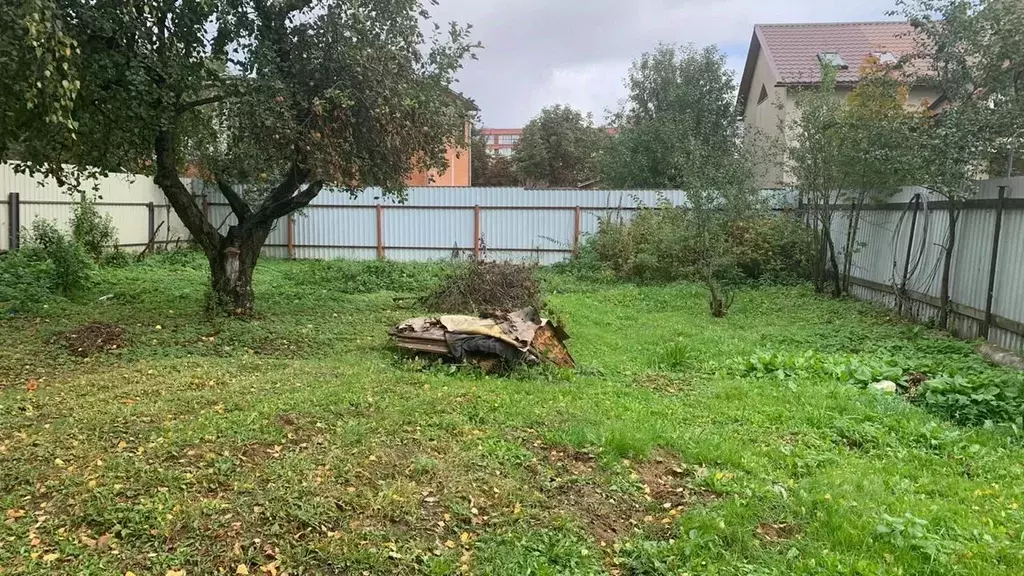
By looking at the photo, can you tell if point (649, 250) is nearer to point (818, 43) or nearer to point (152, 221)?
point (818, 43)

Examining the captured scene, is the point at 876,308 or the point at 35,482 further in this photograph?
the point at 876,308

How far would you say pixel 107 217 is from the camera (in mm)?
13383

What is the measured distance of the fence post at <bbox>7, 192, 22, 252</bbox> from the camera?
12.0 m

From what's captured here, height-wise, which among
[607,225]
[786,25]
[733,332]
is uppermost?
[786,25]

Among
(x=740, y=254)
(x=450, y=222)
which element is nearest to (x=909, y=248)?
(x=740, y=254)

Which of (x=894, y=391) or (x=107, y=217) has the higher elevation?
(x=107, y=217)

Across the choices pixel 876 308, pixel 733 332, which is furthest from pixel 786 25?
pixel 733 332

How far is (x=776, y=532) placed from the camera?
3.22 meters

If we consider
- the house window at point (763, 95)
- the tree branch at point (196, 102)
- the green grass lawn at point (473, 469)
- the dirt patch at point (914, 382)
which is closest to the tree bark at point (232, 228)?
the tree branch at point (196, 102)

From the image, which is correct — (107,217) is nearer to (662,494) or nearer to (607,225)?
(607,225)

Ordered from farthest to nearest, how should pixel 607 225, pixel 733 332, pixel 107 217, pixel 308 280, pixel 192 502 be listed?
pixel 607 225 → pixel 107 217 → pixel 308 280 → pixel 733 332 → pixel 192 502

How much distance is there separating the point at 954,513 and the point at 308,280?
10.7 m

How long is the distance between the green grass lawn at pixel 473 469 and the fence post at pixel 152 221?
31.6 feet

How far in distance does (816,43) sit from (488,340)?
17621 mm
